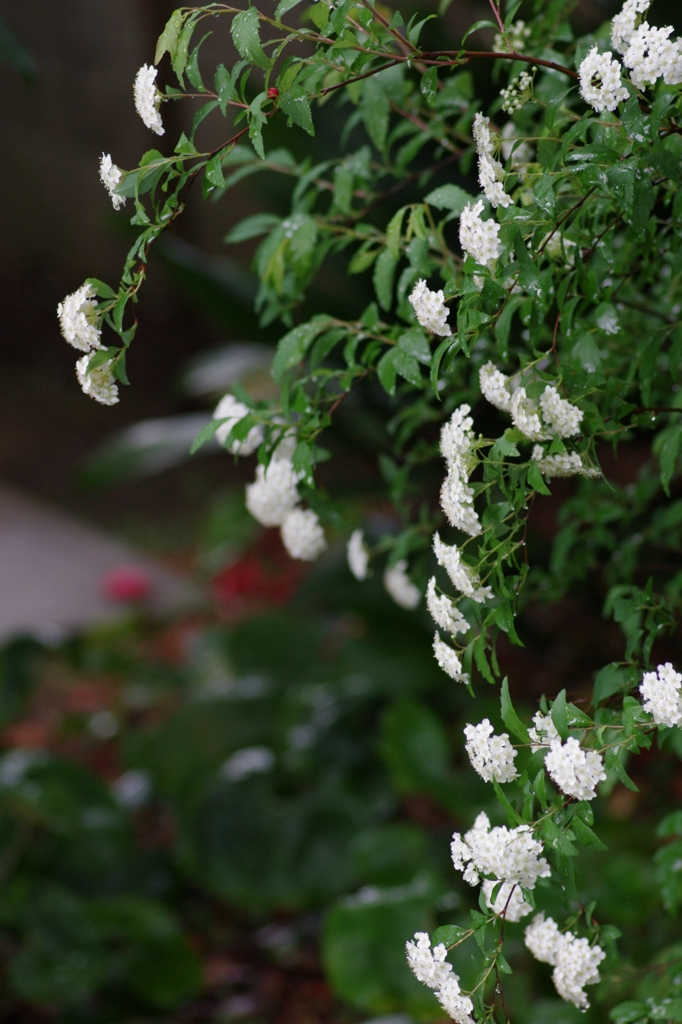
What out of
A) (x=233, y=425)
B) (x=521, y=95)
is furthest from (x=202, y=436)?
(x=521, y=95)

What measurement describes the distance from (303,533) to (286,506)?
2 centimetres

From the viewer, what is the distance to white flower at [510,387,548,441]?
0.49 meters

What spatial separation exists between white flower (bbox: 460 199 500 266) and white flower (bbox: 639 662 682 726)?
0.21 metres

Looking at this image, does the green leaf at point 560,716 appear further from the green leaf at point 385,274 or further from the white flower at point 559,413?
the green leaf at point 385,274

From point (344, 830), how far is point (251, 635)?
17.8 inches

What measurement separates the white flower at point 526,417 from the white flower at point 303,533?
234 millimetres

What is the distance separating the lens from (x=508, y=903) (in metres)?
0.50

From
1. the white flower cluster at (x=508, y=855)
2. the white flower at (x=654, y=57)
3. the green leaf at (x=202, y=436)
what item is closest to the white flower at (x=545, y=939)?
the white flower cluster at (x=508, y=855)

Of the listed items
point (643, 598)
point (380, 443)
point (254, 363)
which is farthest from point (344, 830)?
point (643, 598)

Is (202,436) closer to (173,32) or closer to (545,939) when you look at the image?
(173,32)

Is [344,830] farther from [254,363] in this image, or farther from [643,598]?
[643,598]

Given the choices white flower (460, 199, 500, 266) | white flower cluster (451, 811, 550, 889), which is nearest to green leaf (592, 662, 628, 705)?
white flower cluster (451, 811, 550, 889)

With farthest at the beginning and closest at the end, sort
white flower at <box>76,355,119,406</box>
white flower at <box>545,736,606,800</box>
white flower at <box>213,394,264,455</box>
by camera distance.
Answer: white flower at <box>213,394,264,455</box> → white flower at <box>76,355,119,406</box> → white flower at <box>545,736,606,800</box>

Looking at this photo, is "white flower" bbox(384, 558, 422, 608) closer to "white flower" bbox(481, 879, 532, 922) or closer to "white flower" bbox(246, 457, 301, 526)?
"white flower" bbox(246, 457, 301, 526)
